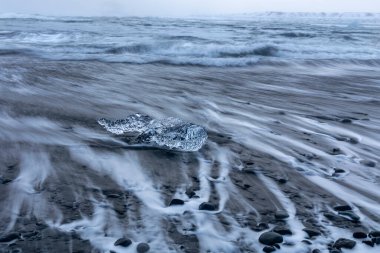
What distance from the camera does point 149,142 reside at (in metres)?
4.05

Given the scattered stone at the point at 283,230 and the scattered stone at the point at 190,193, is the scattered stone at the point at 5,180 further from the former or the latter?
the scattered stone at the point at 283,230

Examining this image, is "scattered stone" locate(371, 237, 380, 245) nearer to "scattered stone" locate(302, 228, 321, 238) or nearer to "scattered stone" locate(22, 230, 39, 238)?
"scattered stone" locate(302, 228, 321, 238)

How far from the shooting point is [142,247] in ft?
7.59

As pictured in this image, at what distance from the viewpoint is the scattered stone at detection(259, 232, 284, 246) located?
2.40 metres

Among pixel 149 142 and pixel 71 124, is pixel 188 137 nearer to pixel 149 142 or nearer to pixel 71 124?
pixel 149 142

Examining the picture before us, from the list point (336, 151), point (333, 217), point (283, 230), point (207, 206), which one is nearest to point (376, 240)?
point (333, 217)

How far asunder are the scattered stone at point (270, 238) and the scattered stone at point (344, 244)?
0.33 metres

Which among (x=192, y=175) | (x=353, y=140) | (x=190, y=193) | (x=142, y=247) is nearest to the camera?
(x=142, y=247)

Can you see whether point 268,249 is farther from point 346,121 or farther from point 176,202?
point 346,121

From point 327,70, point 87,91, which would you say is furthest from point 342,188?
point 327,70

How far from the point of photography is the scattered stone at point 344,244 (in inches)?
94.1

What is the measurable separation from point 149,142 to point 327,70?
28.0ft

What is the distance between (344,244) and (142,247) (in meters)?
1.22

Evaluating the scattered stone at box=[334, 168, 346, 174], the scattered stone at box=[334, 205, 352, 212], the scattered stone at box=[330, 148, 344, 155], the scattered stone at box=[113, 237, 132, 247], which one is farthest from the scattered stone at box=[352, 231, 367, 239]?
the scattered stone at box=[330, 148, 344, 155]
